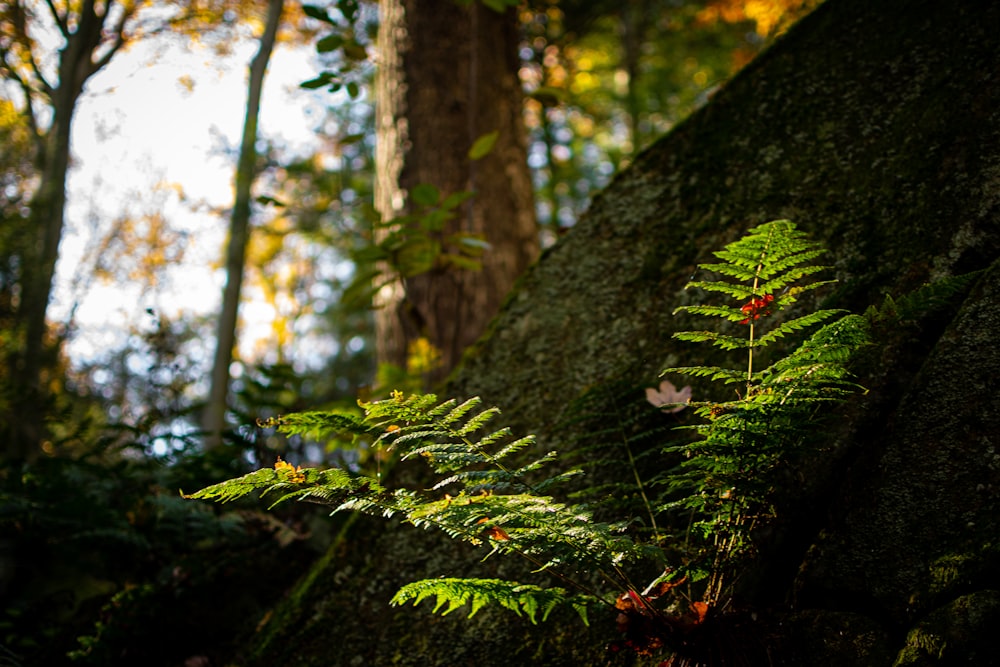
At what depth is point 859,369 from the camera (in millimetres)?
1494

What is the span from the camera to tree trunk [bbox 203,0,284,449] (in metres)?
8.24

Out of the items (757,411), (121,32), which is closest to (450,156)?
(757,411)

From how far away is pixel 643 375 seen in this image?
1.90 meters

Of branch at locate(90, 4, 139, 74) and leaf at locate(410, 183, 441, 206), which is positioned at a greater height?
branch at locate(90, 4, 139, 74)

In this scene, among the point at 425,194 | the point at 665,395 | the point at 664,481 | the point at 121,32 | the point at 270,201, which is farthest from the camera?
the point at 121,32

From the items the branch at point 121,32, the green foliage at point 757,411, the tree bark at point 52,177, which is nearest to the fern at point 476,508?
the green foliage at point 757,411

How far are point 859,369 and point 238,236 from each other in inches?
353

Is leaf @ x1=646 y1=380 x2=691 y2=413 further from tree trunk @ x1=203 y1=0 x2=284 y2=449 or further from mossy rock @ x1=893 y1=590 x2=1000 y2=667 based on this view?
tree trunk @ x1=203 y1=0 x2=284 y2=449

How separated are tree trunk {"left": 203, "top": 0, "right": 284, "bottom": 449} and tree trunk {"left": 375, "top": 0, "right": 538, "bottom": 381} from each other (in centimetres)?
517

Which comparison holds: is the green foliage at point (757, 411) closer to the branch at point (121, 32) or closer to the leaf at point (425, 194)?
the leaf at point (425, 194)

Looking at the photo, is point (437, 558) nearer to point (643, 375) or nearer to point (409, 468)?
point (409, 468)

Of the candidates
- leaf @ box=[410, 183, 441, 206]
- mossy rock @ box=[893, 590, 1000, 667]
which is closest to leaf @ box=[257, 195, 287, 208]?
leaf @ box=[410, 183, 441, 206]

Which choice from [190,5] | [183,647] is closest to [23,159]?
[190,5]

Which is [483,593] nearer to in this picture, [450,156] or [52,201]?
[450,156]
